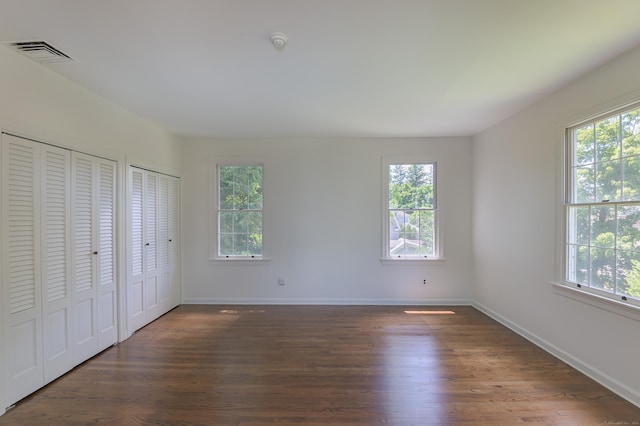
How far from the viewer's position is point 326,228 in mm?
4461

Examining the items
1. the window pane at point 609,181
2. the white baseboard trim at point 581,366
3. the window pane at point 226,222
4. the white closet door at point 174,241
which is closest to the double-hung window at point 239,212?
the window pane at point 226,222

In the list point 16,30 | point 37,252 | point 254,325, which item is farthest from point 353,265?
point 16,30

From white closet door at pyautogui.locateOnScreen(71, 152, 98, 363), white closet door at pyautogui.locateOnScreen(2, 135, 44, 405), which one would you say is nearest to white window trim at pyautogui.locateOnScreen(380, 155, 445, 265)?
white closet door at pyautogui.locateOnScreen(71, 152, 98, 363)

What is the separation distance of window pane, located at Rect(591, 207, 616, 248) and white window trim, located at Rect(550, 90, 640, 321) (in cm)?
25

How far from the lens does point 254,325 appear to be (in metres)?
3.62

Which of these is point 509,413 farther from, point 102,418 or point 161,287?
point 161,287

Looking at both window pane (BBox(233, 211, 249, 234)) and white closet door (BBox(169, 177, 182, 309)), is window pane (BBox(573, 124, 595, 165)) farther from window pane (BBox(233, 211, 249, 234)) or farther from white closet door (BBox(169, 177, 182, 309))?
white closet door (BBox(169, 177, 182, 309))

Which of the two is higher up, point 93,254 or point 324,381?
point 93,254

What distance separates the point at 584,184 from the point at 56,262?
4.66 metres

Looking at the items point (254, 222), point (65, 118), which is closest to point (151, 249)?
point (254, 222)

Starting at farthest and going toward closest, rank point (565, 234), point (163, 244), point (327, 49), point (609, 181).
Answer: point (163, 244)
point (565, 234)
point (609, 181)
point (327, 49)

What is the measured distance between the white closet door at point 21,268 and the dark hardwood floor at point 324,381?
8.7 inches

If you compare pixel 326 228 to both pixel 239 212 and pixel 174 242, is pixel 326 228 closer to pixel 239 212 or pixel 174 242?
pixel 239 212

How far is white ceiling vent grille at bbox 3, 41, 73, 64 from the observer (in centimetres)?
196
